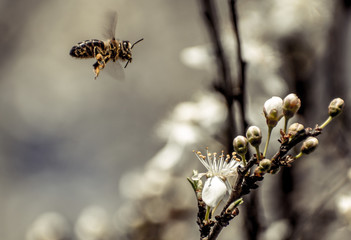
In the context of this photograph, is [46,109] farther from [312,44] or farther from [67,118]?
[312,44]

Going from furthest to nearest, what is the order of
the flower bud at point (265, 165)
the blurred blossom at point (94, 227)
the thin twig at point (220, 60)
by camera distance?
the blurred blossom at point (94, 227) < the thin twig at point (220, 60) < the flower bud at point (265, 165)

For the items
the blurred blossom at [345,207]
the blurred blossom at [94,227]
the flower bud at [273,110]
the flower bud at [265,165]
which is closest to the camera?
the flower bud at [265,165]

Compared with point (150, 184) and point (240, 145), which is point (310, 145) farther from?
point (150, 184)

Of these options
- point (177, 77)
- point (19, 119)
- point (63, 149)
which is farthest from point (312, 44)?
point (19, 119)

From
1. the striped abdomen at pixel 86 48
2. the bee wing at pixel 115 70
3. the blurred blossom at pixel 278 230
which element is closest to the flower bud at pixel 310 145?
the bee wing at pixel 115 70

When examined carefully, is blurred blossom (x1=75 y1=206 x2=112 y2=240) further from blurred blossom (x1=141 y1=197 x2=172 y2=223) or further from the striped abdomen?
the striped abdomen

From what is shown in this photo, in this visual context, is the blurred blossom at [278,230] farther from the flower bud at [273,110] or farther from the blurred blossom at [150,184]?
the flower bud at [273,110]

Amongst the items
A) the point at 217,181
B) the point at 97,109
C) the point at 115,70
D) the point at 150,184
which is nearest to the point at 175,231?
the point at 150,184
